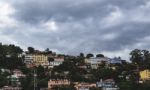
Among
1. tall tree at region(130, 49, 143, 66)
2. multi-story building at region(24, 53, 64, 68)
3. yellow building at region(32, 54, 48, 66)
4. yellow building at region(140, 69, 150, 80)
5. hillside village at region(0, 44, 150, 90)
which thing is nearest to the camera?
hillside village at region(0, 44, 150, 90)

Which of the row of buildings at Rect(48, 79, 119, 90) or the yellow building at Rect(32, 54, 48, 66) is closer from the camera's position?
the row of buildings at Rect(48, 79, 119, 90)

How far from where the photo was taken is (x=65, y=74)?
500ft

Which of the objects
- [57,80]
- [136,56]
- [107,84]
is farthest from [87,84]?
[136,56]

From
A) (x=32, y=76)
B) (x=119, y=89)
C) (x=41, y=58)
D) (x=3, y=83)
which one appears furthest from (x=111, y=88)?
(x=41, y=58)

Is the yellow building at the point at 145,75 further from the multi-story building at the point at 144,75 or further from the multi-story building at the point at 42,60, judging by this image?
the multi-story building at the point at 42,60

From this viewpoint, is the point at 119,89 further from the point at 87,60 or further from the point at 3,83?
the point at 87,60

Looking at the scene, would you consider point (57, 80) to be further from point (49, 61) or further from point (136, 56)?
point (49, 61)

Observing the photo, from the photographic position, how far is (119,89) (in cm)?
12319

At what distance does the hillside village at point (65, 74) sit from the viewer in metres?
124

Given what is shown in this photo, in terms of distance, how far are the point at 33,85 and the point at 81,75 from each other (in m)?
35.5

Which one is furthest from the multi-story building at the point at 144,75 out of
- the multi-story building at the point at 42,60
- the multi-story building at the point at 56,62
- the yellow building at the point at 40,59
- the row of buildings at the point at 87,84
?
the yellow building at the point at 40,59

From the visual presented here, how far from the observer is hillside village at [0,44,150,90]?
12362 cm

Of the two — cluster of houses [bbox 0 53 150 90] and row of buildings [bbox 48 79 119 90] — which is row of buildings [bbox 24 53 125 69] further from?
row of buildings [bbox 48 79 119 90]

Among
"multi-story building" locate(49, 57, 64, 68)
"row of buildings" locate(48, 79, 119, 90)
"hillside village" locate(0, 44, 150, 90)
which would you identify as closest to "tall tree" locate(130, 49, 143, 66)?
"hillside village" locate(0, 44, 150, 90)
